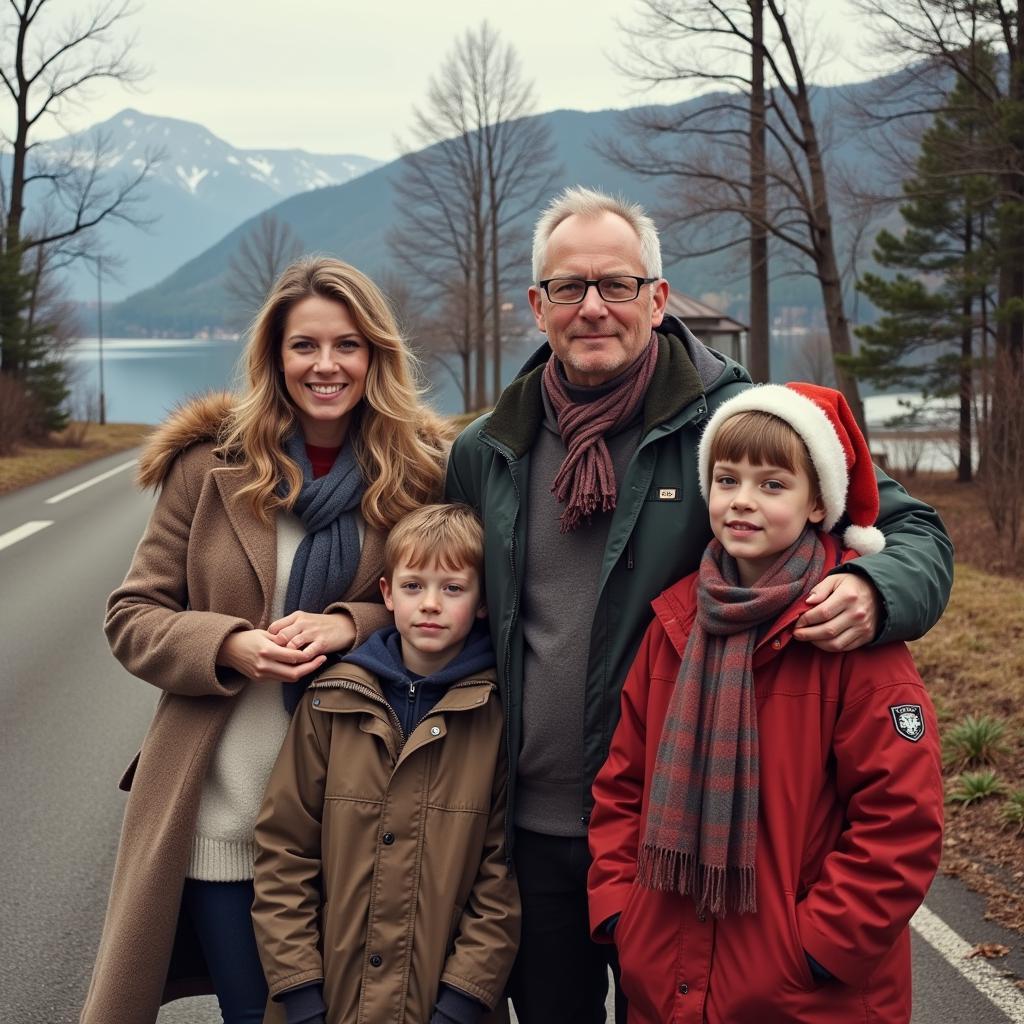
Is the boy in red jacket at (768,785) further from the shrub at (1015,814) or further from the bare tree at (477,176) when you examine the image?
the bare tree at (477,176)

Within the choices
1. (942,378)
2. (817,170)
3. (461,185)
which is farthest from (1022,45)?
(461,185)

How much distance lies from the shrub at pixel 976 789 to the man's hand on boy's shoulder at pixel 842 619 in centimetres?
394

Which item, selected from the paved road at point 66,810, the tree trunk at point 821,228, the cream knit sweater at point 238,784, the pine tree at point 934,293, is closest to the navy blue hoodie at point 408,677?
the cream knit sweater at point 238,784

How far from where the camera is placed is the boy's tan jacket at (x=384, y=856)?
265cm

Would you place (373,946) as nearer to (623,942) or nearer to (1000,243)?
→ (623,942)

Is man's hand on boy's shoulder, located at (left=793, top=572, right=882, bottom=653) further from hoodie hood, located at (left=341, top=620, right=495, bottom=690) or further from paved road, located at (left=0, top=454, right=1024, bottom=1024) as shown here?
paved road, located at (left=0, top=454, right=1024, bottom=1024)

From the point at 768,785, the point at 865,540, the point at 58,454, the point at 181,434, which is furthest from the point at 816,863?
the point at 58,454

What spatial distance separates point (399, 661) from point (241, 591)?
424 mm

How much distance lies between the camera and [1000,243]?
2578 centimetres

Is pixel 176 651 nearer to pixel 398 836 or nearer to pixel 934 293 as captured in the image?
pixel 398 836

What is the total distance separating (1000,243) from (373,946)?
1036 inches

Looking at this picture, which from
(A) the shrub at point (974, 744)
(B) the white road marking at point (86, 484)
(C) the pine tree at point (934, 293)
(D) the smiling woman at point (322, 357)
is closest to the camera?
(D) the smiling woman at point (322, 357)

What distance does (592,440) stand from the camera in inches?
107

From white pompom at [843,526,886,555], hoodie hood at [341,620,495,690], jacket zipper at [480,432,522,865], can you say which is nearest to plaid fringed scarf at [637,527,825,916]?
white pompom at [843,526,886,555]
